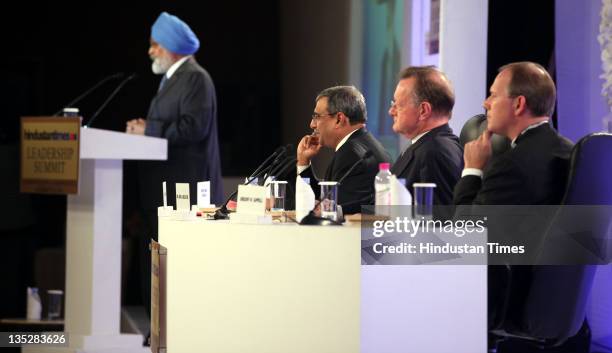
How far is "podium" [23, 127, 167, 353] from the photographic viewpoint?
502 cm

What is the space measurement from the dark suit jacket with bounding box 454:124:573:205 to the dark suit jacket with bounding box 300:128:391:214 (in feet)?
2.03

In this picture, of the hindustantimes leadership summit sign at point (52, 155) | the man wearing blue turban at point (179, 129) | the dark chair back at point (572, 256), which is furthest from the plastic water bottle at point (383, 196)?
the man wearing blue turban at point (179, 129)

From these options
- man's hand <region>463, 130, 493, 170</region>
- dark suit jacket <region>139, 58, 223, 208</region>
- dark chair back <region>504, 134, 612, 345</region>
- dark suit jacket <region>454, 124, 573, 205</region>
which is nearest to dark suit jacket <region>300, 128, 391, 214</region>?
man's hand <region>463, 130, 493, 170</region>

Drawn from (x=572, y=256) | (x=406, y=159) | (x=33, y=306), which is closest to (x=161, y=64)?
Answer: (x=33, y=306)

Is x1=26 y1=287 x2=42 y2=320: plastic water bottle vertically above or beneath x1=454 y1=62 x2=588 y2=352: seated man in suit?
beneath

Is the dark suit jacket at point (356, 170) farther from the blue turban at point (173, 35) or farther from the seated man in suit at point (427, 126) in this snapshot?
the blue turban at point (173, 35)

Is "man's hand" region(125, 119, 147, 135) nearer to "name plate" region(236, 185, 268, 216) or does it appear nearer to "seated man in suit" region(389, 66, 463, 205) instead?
"seated man in suit" region(389, 66, 463, 205)

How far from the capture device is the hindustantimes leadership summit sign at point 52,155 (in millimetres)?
4742

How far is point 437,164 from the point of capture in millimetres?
3332

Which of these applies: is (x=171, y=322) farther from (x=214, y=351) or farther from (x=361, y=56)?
(x=361, y=56)

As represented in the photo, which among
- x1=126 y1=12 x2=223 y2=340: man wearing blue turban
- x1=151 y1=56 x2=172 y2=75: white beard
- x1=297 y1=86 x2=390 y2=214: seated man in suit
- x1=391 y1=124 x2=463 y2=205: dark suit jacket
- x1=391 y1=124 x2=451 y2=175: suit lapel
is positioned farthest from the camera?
x1=151 y1=56 x2=172 y2=75: white beard

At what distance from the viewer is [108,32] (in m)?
8.02

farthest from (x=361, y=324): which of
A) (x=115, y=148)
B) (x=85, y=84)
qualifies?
(x=85, y=84)

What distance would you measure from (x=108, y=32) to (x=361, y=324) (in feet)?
18.8
